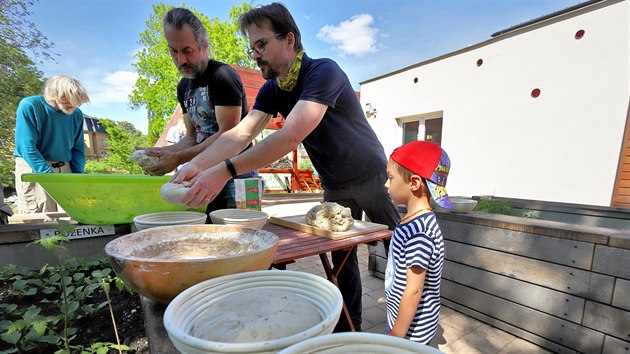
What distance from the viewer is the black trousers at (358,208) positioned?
6.22 ft

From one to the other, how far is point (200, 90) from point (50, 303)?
1448 millimetres

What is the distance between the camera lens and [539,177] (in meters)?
4.52

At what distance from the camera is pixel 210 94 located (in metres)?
1.81

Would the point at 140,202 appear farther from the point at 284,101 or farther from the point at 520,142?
the point at 520,142

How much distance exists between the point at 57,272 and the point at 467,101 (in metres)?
6.38

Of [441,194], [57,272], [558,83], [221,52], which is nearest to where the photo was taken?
[441,194]

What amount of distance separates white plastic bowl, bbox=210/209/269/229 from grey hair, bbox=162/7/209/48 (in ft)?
3.69

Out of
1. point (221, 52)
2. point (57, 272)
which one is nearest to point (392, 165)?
point (57, 272)

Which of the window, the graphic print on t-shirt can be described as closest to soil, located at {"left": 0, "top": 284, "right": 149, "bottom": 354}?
the graphic print on t-shirt

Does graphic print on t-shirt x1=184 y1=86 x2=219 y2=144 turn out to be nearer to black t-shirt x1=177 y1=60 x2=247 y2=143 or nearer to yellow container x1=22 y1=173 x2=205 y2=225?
black t-shirt x1=177 y1=60 x2=247 y2=143

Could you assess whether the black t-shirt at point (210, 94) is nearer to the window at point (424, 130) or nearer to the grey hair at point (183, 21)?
the grey hair at point (183, 21)

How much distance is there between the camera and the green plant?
96 cm

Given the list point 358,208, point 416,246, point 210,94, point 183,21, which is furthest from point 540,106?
point 183,21

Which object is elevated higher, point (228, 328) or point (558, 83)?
point (558, 83)
